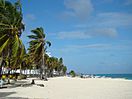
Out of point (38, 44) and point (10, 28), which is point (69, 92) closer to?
point (10, 28)

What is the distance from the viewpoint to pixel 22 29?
32719 mm

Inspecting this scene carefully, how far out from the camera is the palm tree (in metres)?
27.5

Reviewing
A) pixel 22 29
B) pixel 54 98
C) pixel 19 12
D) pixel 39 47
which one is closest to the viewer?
pixel 54 98

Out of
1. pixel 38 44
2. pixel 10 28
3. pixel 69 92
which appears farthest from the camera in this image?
pixel 38 44

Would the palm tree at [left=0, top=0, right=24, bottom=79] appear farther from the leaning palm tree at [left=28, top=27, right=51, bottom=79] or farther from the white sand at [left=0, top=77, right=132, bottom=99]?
the leaning palm tree at [left=28, top=27, right=51, bottom=79]

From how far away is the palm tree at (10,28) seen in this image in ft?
90.2

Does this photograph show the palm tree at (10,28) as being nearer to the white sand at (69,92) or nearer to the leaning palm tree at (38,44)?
the white sand at (69,92)

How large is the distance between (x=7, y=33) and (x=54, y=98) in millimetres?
13105

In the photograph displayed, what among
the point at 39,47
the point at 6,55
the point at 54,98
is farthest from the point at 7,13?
the point at 39,47

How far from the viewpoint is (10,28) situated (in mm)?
28172

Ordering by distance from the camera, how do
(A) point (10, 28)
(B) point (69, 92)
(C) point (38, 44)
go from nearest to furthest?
(B) point (69, 92)
(A) point (10, 28)
(C) point (38, 44)

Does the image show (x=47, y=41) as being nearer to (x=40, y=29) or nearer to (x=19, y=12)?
(x=40, y=29)

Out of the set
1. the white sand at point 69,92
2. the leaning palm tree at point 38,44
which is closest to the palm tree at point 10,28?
the white sand at point 69,92

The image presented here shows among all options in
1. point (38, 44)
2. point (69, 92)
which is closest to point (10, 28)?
point (69, 92)
